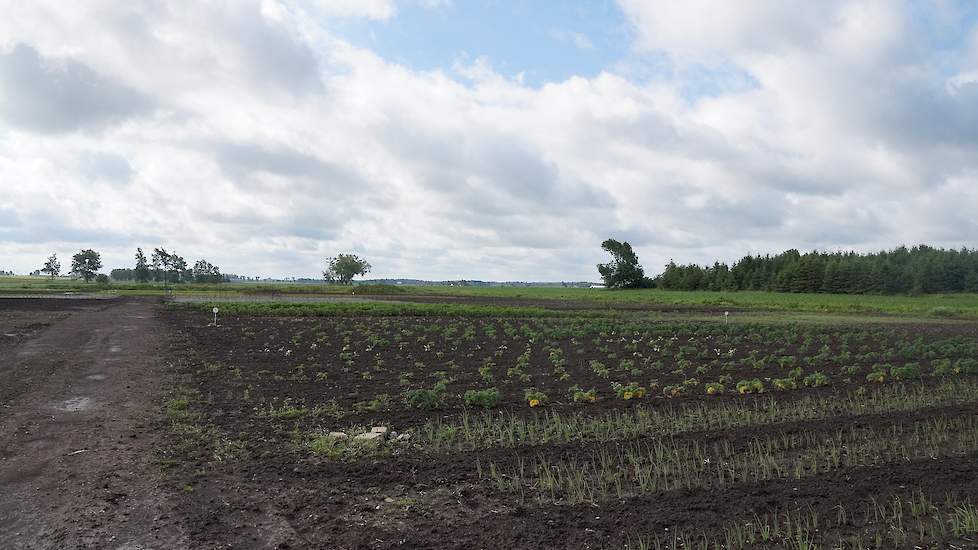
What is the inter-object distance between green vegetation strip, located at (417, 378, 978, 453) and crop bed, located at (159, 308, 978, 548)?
7cm

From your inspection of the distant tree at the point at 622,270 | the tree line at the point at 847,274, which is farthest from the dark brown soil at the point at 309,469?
the distant tree at the point at 622,270

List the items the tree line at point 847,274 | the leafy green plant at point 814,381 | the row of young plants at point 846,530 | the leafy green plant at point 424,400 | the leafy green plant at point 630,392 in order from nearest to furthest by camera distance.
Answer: the row of young plants at point 846,530 < the leafy green plant at point 424,400 < the leafy green plant at point 630,392 < the leafy green plant at point 814,381 < the tree line at point 847,274

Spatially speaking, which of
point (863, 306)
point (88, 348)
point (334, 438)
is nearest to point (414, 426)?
point (334, 438)

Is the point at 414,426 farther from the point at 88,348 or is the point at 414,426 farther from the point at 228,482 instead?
the point at 88,348

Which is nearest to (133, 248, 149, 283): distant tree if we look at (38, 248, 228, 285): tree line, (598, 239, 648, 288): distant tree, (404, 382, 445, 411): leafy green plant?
(38, 248, 228, 285): tree line

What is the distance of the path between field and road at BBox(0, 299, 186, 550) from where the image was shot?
636 cm

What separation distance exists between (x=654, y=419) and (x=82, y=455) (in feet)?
30.5

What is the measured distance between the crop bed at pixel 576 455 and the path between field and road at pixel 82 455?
49 cm

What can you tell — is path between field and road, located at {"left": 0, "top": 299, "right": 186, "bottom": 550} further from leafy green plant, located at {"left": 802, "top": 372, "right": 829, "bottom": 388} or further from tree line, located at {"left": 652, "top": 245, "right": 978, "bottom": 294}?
tree line, located at {"left": 652, "top": 245, "right": 978, "bottom": 294}

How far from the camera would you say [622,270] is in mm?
137875

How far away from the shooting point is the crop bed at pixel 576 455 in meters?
6.45

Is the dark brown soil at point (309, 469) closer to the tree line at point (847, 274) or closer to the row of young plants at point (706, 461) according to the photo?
the row of young plants at point (706, 461)

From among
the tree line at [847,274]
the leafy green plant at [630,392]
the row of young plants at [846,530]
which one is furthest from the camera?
the tree line at [847,274]

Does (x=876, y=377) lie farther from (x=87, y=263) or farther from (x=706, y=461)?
(x=87, y=263)
